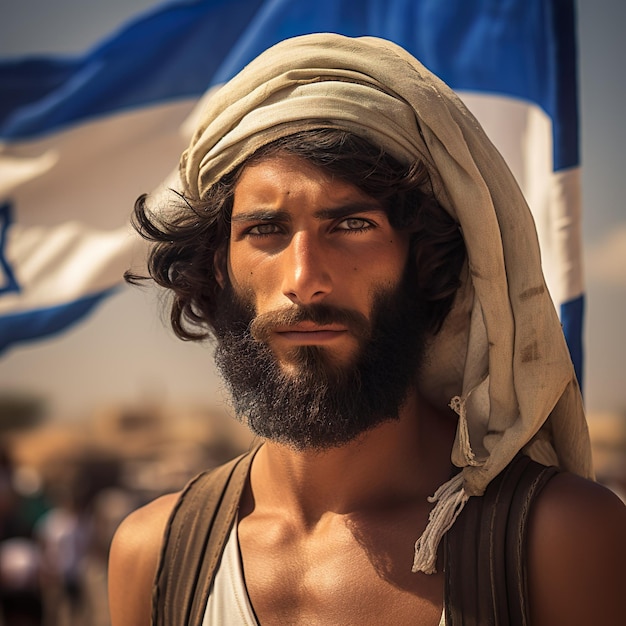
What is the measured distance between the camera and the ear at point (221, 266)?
275 cm

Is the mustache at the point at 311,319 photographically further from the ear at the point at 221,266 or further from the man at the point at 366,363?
the ear at the point at 221,266

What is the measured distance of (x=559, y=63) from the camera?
11.0 feet

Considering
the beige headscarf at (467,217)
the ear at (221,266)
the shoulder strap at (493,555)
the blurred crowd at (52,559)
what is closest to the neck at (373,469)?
the beige headscarf at (467,217)

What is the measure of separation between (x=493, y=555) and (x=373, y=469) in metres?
0.47

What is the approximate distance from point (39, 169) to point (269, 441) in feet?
7.31

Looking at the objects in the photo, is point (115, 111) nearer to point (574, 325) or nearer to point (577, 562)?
point (574, 325)

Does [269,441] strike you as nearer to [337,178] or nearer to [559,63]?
[337,178]

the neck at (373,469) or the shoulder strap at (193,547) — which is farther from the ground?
the neck at (373,469)

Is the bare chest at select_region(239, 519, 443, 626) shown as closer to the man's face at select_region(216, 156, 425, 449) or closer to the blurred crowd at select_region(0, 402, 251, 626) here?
the man's face at select_region(216, 156, 425, 449)

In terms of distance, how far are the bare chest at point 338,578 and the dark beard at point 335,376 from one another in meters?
0.25

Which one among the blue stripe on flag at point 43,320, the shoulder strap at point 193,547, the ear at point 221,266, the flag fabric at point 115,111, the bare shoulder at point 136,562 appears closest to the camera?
the shoulder strap at point 193,547

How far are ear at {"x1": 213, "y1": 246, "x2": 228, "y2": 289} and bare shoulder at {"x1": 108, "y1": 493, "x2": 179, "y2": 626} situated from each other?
0.62 metres

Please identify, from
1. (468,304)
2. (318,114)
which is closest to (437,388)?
(468,304)

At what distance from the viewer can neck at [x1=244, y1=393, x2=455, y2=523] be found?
252 cm
